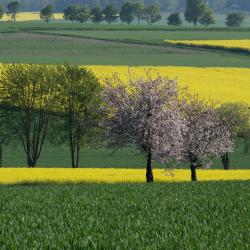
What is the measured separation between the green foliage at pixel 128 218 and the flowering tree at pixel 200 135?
62.3 ft

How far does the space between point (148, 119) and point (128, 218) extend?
80.2 feet

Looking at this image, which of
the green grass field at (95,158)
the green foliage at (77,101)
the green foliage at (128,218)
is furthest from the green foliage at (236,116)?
the green foliage at (128,218)

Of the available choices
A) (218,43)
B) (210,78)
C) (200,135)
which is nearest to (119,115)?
(200,135)

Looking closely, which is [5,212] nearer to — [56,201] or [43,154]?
[56,201]

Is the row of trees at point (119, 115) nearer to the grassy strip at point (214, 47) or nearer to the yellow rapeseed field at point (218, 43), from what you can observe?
the grassy strip at point (214, 47)

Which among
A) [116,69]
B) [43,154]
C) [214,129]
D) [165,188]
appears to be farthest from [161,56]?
[165,188]

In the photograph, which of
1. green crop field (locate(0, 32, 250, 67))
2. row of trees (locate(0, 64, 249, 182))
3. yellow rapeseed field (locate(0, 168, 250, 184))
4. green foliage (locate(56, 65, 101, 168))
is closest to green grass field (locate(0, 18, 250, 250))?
yellow rapeseed field (locate(0, 168, 250, 184))

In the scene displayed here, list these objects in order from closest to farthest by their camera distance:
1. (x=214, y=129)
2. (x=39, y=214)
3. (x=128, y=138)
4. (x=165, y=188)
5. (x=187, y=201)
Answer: (x=39, y=214) → (x=187, y=201) → (x=165, y=188) → (x=128, y=138) → (x=214, y=129)

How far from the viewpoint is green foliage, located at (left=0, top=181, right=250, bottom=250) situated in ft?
→ 53.3

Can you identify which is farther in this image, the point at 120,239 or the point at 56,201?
the point at 56,201

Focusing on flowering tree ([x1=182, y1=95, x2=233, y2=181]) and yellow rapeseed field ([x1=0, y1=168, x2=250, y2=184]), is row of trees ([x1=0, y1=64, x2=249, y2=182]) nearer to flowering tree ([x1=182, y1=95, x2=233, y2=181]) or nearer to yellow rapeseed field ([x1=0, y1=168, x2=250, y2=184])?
flowering tree ([x1=182, y1=95, x2=233, y2=181])

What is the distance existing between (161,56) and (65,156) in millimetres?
67505

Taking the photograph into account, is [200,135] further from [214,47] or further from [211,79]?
[214,47]

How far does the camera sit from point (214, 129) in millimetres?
51906
